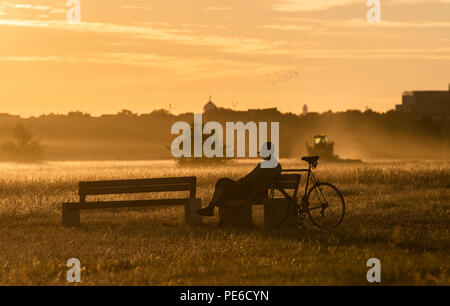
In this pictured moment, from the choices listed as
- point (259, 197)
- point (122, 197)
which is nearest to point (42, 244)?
point (259, 197)

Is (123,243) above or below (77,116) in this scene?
below

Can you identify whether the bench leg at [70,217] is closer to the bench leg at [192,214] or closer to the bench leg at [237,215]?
the bench leg at [192,214]

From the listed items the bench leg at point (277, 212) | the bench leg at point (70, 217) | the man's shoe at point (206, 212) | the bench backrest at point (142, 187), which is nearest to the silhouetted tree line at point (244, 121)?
the bench backrest at point (142, 187)

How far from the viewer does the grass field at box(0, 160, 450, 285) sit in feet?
33.9

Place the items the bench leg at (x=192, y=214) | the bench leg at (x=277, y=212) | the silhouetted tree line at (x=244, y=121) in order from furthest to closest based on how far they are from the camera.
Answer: the silhouetted tree line at (x=244, y=121) → the bench leg at (x=192, y=214) → the bench leg at (x=277, y=212)

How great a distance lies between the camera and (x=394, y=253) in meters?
12.3

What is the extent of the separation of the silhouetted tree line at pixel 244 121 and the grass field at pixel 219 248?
9497 cm

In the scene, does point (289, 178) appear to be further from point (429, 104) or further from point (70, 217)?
point (429, 104)

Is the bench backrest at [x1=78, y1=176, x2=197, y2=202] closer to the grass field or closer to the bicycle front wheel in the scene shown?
the grass field

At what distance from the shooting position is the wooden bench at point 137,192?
17422 millimetres

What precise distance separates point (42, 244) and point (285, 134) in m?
139

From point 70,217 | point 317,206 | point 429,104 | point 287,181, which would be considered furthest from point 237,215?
point 429,104
